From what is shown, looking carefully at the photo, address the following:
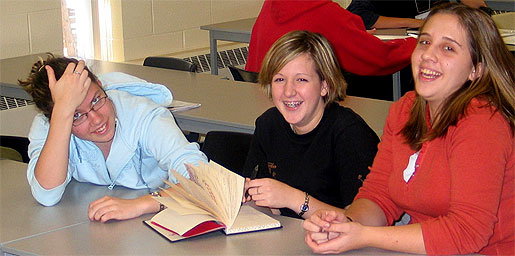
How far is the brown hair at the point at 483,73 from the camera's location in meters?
1.71

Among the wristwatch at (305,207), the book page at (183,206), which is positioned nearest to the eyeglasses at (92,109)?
the book page at (183,206)

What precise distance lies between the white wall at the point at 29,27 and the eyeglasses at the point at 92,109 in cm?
225

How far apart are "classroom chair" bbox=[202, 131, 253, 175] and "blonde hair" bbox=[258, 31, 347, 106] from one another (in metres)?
0.40

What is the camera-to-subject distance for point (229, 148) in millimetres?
2629

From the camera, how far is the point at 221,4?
5.71 meters

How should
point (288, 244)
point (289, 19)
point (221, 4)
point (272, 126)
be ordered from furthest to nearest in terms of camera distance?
point (221, 4)
point (289, 19)
point (272, 126)
point (288, 244)

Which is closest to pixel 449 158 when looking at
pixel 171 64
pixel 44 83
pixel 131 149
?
pixel 131 149

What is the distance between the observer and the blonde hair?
7.35 ft

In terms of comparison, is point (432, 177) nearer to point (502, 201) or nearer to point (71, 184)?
point (502, 201)

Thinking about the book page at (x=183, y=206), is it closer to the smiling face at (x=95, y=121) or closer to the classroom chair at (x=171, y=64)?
the smiling face at (x=95, y=121)

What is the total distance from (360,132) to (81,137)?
2.67 feet

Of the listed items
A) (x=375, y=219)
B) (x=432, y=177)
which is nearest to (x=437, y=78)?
(x=432, y=177)

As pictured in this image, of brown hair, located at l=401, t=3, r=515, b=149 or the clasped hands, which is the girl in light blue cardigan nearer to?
the clasped hands

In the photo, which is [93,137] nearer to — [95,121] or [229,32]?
[95,121]
